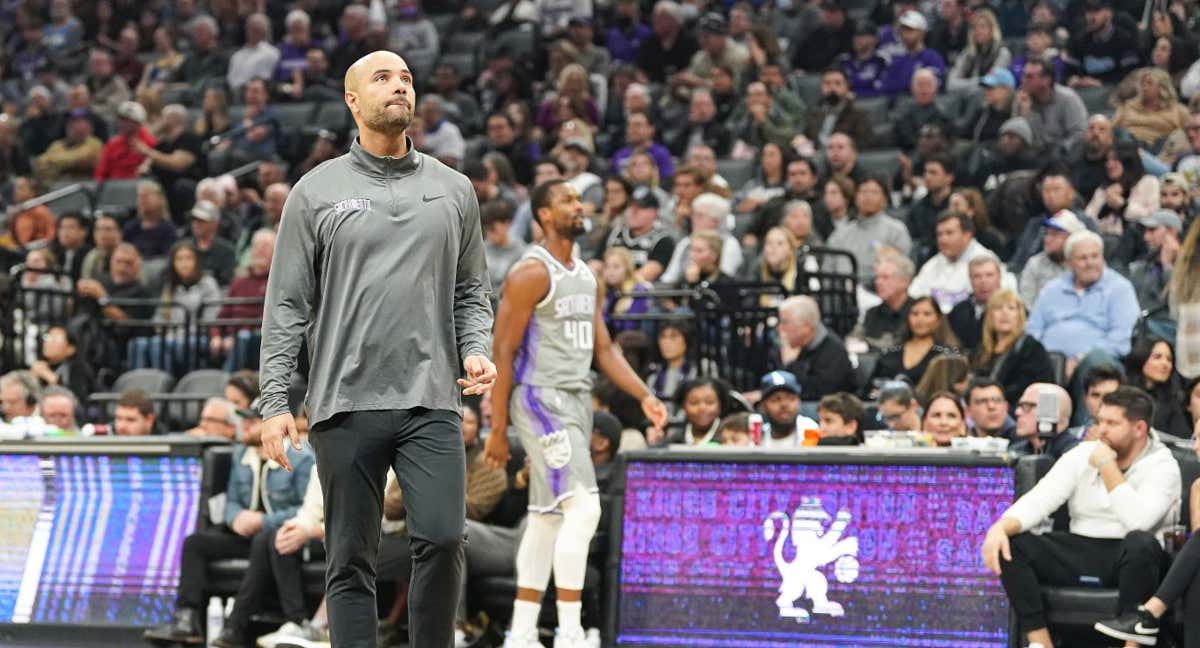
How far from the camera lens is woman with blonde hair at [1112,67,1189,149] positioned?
1434cm

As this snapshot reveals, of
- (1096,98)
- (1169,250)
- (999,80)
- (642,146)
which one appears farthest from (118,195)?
(1169,250)

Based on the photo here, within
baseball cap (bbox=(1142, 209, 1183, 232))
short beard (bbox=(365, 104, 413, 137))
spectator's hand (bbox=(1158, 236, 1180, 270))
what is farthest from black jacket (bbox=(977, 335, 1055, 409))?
short beard (bbox=(365, 104, 413, 137))

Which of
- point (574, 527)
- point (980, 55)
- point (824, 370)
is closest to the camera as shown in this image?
point (574, 527)

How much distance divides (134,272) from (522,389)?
26.1ft

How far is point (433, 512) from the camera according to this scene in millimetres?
5523

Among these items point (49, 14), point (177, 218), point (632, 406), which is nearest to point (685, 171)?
point (632, 406)

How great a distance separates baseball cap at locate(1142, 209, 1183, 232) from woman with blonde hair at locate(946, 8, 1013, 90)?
383cm

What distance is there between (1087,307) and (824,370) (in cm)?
166

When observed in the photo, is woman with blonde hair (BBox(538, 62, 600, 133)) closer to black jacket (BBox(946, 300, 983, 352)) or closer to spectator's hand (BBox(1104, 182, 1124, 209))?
spectator's hand (BBox(1104, 182, 1124, 209))

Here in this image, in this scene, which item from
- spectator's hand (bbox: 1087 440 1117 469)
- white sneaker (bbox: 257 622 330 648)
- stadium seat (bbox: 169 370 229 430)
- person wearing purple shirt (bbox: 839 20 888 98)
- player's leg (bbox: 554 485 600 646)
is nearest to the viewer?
spectator's hand (bbox: 1087 440 1117 469)

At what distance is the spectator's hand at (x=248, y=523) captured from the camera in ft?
31.5

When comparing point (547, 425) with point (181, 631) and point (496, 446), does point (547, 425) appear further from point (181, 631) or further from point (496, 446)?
point (181, 631)

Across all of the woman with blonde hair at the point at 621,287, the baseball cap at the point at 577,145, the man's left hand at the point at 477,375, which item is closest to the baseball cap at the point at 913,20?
the baseball cap at the point at 577,145

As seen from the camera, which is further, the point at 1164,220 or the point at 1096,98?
the point at 1096,98
